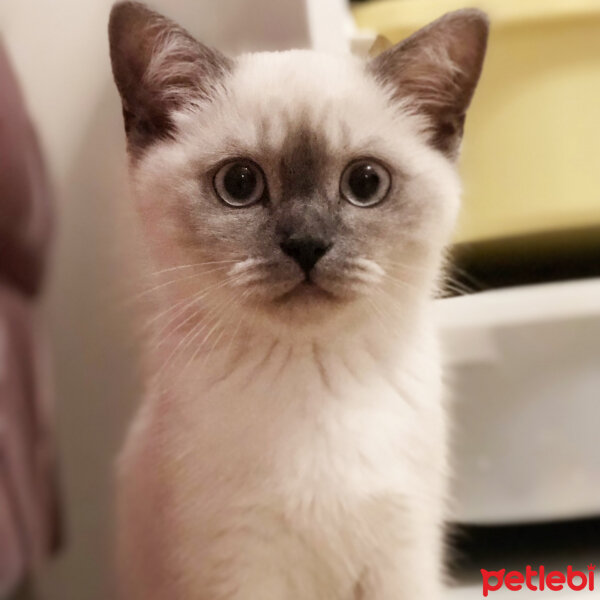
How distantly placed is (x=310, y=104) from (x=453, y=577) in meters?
0.65

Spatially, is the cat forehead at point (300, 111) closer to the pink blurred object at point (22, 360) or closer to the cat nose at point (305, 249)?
the cat nose at point (305, 249)

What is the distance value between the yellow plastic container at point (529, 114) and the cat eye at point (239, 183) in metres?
0.28

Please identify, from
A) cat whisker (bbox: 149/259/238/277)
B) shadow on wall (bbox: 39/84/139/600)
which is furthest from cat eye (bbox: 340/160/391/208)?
shadow on wall (bbox: 39/84/139/600)

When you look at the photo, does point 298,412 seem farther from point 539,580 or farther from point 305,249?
point 539,580

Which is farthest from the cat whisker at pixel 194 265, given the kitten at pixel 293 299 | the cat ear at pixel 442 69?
the cat ear at pixel 442 69

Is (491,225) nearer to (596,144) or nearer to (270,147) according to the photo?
(596,144)

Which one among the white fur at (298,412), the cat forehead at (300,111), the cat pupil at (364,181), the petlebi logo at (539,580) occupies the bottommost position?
the petlebi logo at (539,580)

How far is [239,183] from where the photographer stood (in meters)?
0.64

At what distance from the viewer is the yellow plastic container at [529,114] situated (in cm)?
78

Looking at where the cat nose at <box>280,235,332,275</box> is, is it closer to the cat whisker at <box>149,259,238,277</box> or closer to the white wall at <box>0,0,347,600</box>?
the cat whisker at <box>149,259,238,277</box>

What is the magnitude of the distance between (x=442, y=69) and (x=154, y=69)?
0.28 metres

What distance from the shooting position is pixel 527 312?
0.87 meters

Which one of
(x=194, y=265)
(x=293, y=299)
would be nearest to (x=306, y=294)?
(x=293, y=299)

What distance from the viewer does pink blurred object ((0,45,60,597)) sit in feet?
2.94
